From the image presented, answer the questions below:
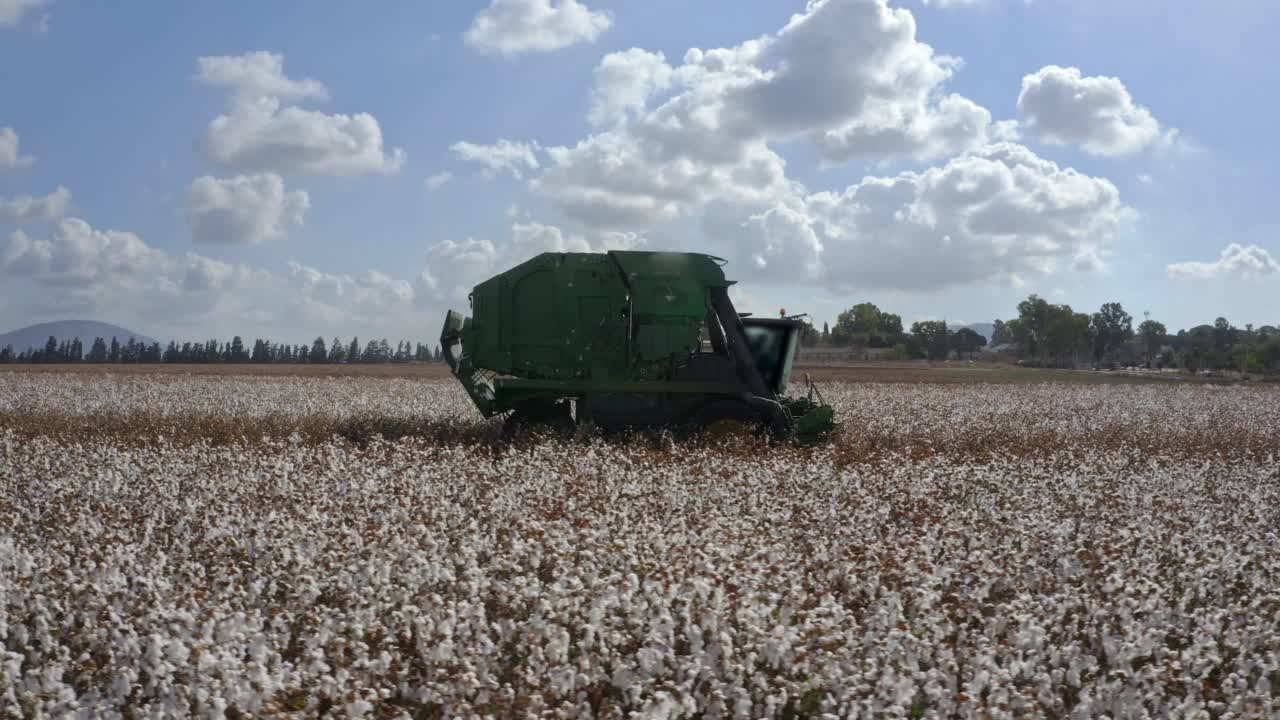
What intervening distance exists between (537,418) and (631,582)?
9.39m

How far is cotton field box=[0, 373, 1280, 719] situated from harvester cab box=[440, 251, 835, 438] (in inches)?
Answer: 36.4

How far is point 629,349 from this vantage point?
1401 centimetres

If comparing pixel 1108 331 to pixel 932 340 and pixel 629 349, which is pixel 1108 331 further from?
pixel 629 349

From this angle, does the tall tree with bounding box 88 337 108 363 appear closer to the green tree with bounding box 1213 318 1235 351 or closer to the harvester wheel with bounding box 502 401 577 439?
the harvester wheel with bounding box 502 401 577 439

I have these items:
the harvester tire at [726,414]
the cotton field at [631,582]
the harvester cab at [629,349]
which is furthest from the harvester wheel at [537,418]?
the harvester tire at [726,414]

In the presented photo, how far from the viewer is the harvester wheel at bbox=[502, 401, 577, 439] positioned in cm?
1466

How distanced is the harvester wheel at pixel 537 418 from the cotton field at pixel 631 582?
106cm

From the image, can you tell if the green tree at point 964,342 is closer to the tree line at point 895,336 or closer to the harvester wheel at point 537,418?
the tree line at point 895,336

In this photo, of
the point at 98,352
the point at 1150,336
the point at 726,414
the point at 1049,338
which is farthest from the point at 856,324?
the point at 726,414

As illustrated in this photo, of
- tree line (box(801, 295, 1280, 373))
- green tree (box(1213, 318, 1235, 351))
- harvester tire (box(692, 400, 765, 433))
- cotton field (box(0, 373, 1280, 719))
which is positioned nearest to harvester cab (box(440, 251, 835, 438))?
harvester tire (box(692, 400, 765, 433))

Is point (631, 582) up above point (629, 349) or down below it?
below

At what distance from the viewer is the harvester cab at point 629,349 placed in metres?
14.0

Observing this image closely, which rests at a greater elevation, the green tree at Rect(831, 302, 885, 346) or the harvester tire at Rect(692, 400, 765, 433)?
the green tree at Rect(831, 302, 885, 346)

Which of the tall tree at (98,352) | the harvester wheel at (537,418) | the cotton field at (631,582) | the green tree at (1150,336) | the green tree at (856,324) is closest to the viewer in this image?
the cotton field at (631,582)
